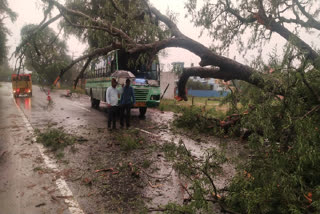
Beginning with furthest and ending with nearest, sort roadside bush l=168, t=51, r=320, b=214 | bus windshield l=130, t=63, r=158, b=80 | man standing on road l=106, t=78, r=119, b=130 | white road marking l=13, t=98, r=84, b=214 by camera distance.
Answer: bus windshield l=130, t=63, r=158, b=80 < man standing on road l=106, t=78, r=119, b=130 < white road marking l=13, t=98, r=84, b=214 < roadside bush l=168, t=51, r=320, b=214

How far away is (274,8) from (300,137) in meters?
5.95

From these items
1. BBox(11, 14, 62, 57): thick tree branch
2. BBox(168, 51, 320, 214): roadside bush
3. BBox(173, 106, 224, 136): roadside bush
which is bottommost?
BBox(173, 106, 224, 136): roadside bush

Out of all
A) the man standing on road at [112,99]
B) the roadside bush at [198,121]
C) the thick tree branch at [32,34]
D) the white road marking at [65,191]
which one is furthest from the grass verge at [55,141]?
the roadside bush at [198,121]

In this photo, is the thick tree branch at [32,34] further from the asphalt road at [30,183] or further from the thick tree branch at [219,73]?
the thick tree branch at [219,73]

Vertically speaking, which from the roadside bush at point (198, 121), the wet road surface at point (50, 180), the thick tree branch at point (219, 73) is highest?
the thick tree branch at point (219, 73)

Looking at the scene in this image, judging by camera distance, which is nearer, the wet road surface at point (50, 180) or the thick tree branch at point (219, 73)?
the wet road surface at point (50, 180)

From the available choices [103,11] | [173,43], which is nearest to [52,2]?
[103,11]

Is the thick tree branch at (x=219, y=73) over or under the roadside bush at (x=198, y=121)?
over

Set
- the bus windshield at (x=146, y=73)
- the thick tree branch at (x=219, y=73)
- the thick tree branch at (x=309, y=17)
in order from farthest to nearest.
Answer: the bus windshield at (x=146, y=73)
the thick tree branch at (x=309, y=17)
the thick tree branch at (x=219, y=73)

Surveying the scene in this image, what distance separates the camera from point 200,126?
30.4 ft

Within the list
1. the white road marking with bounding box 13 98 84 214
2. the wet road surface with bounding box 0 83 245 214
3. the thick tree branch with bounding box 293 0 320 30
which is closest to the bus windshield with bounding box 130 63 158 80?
the wet road surface with bounding box 0 83 245 214

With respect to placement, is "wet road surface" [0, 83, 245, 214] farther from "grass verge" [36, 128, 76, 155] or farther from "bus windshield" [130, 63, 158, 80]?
"bus windshield" [130, 63, 158, 80]

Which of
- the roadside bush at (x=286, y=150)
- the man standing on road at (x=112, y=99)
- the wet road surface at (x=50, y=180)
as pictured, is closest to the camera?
the roadside bush at (x=286, y=150)

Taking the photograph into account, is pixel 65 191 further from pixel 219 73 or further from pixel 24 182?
pixel 219 73
